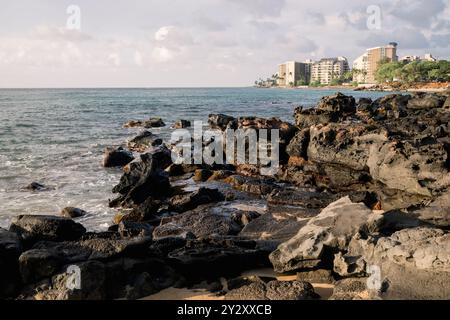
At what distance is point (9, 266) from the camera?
7.43 meters

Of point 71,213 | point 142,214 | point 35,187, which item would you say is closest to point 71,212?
point 71,213

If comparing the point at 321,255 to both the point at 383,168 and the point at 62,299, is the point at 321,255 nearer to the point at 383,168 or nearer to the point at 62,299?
the point at 62,299

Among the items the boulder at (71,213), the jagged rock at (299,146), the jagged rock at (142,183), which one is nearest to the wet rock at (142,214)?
the boulder at (71,213)

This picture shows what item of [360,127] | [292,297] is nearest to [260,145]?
[360,127]

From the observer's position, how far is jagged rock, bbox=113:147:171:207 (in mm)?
14702

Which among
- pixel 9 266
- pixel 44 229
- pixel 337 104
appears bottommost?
pixel 9 266

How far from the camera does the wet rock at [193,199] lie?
13.4 meters

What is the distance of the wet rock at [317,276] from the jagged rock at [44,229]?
5.10 metres

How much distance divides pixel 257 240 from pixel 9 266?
4.91 meters

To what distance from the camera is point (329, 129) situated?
19.8 m

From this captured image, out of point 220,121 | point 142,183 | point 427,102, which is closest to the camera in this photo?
point 142,183

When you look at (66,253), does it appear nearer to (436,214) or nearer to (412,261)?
(412,261)

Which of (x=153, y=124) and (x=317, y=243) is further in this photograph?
(x=153, y=124)
